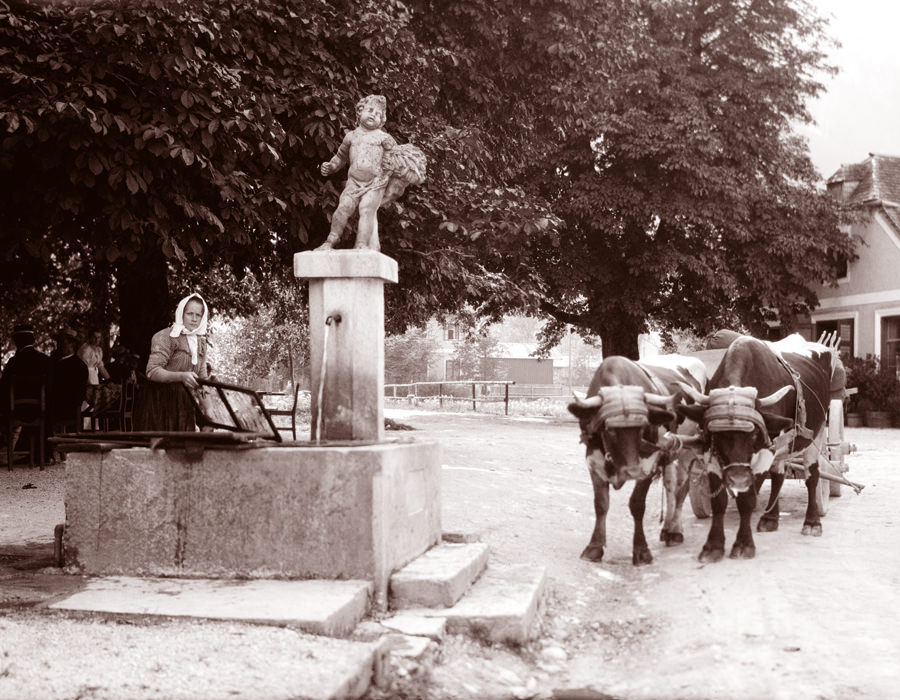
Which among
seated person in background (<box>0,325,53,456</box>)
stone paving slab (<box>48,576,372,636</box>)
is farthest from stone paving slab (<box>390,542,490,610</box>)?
seated person in background (<box>0,325,53,456</box>)

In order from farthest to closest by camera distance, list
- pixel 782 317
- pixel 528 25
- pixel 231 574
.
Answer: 1. pixel 782 317
2. pixel 528 25
3. pixel 231 574

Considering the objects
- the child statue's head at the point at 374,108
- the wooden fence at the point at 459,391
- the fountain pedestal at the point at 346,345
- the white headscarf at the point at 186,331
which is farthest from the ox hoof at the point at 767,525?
the wooden fence at the point at 459,391

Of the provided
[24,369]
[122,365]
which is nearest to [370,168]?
[24,369]

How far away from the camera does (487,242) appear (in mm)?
16594

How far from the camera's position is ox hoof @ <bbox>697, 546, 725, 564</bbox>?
7938 millimetres

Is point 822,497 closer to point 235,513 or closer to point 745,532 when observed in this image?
point 745,532

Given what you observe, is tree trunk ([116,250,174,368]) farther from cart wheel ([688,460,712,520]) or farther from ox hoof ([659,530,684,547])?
ox hoof ([659,530,684,547])

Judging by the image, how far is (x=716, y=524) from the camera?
8.05 meters

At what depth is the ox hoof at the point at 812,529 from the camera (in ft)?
29.3

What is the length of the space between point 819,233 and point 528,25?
1414 cm

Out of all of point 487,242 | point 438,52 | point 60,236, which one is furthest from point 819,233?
point 60,236

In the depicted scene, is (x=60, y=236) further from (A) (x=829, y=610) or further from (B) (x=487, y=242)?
(A) (x=829, y=610)

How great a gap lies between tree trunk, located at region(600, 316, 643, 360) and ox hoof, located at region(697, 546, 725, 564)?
59.8 feet

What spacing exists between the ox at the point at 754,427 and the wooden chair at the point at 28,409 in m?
7.88
